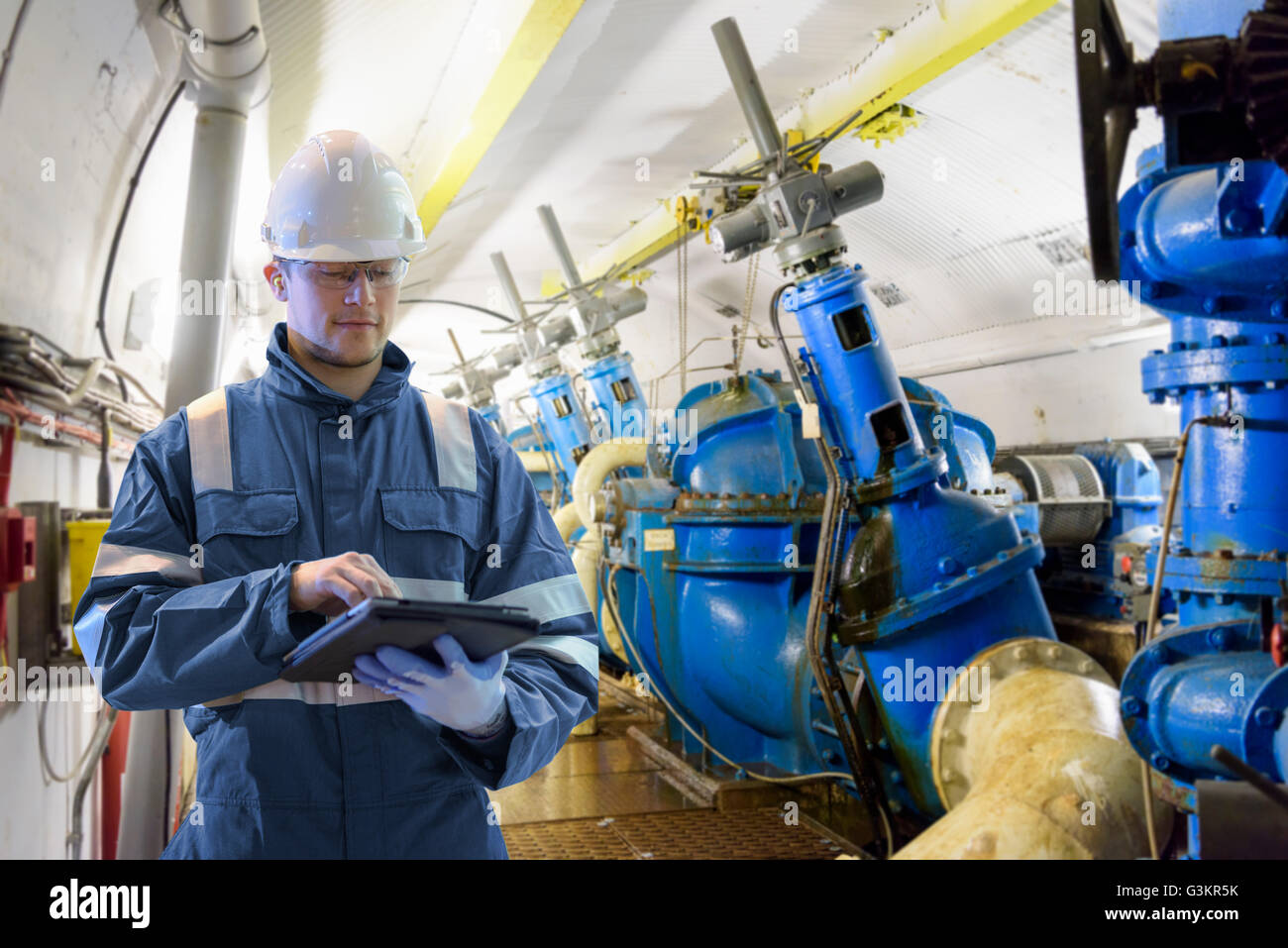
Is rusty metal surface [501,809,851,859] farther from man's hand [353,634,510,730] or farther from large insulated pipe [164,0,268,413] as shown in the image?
man's hand [353,634,510,730]

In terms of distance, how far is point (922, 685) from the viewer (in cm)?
358

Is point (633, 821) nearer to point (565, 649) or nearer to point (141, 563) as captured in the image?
point (565, 649)

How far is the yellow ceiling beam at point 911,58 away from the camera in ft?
16.1

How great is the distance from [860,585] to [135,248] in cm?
337

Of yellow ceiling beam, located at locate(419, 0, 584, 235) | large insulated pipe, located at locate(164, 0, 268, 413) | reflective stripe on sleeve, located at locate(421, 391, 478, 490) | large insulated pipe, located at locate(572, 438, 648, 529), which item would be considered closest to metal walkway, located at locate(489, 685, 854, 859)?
large insulated pipe, located at locate(572, 438, 648, 529)

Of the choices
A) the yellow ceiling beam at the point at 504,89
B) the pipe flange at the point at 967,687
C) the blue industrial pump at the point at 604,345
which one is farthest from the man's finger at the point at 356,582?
the blue industrial pump at the point at 604,345

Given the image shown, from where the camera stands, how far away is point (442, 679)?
4.34 feet

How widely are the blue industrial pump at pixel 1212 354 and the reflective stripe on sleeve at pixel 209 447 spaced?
1.36 meters

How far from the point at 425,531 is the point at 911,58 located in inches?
201

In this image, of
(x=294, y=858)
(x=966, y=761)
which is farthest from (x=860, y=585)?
(x=294, y=858)

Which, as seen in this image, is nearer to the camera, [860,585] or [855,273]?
[860,585]

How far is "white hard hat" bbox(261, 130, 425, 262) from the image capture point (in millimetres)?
1705

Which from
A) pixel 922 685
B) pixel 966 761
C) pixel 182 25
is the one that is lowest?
pixel 966 761
